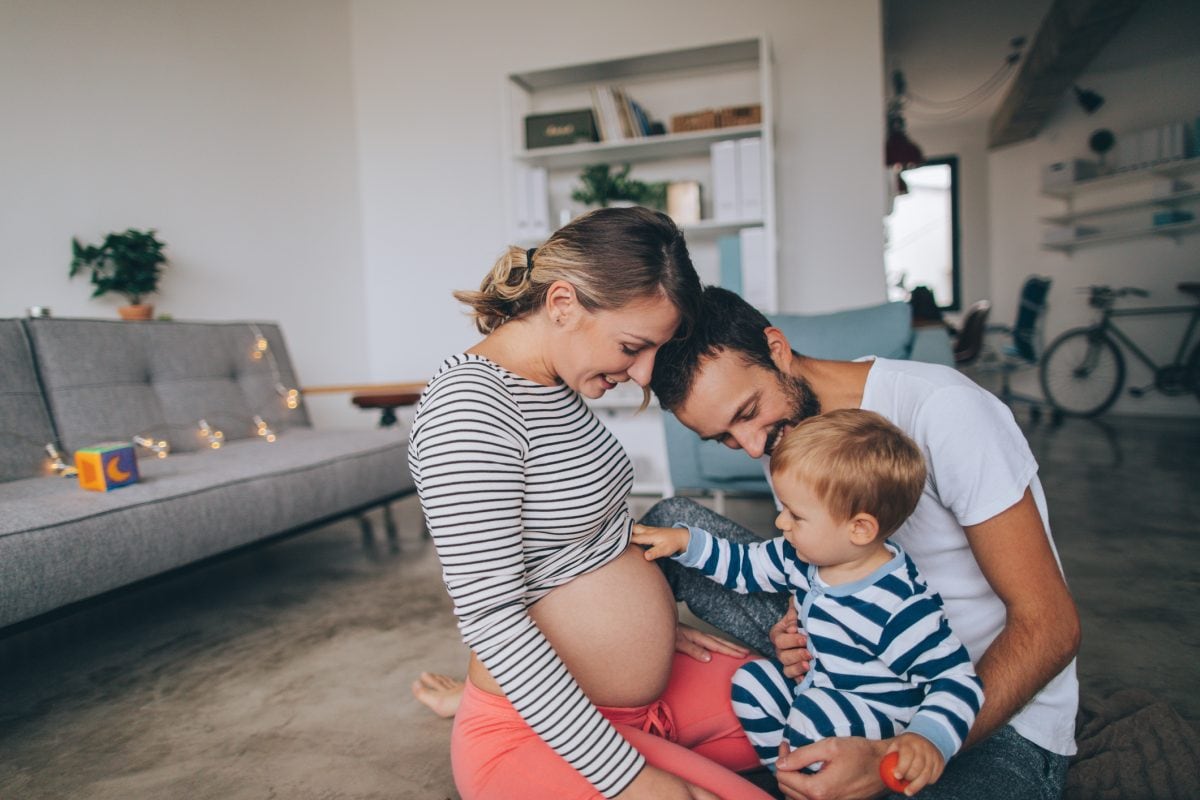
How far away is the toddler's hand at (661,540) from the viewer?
1103 millimetres

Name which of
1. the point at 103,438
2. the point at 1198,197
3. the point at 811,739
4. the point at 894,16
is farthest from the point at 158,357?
the point at 1198,197

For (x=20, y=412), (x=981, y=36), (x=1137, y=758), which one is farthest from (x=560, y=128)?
(x=981, y=36)

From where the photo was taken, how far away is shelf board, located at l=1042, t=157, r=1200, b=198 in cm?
535

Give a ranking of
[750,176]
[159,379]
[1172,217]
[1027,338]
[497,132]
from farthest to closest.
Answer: [1027,338], [1172,217], [497,132], [750,176], [159,379]

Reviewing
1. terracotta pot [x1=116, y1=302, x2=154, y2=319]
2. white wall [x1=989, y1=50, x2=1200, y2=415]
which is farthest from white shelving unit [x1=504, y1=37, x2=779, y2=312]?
white wall [x1=989, y1=50, x2=1200, y2=415]

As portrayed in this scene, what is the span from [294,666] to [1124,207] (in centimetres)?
695

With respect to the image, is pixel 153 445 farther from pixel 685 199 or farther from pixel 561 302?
pixel 685 199

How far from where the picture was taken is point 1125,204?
5.74m

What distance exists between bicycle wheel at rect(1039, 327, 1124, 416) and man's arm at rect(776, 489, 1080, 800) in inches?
234

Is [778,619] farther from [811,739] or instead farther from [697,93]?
[697,93]

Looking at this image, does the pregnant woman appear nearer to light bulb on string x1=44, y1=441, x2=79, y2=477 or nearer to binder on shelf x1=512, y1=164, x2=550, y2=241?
light bulb on string x1=44, y1=441, x2=79, y2=477

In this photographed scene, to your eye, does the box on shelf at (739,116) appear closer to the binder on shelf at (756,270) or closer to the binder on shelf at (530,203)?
the binder on shelf at (756,270)

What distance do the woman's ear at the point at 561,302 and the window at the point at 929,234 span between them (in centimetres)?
737

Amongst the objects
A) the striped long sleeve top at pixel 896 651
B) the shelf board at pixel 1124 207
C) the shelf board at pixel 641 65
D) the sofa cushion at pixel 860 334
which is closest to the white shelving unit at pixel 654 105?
the shelf board at pixel 641 65
